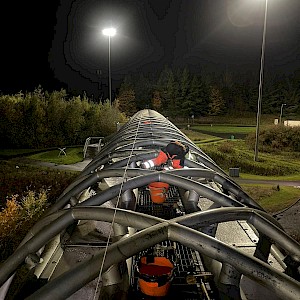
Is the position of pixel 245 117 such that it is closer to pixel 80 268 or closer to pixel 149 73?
pixel 149 73

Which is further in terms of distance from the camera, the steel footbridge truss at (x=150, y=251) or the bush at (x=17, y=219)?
the bush at (x=17, y=219)

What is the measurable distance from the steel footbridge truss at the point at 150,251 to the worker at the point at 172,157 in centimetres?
14

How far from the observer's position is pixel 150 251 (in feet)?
11.4

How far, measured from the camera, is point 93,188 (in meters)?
5.08

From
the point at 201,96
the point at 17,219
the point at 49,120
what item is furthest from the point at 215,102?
the point at 17,219

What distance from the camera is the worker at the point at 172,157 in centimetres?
425

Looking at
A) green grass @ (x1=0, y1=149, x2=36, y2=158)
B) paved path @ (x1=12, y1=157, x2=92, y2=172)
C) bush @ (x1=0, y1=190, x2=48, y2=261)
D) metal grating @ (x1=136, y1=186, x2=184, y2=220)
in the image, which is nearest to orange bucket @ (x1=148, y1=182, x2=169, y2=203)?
metal grating @ (x1=136, y1=186, x2=184, y2=220)


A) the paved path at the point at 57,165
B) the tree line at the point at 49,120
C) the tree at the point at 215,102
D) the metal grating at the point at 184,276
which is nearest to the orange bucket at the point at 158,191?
the metal grating at the point at 184,276

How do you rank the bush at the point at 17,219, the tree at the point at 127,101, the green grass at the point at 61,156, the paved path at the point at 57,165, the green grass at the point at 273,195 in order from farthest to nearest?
1. the tree at the point at 127,101
2. the green grass at the point at 61,156
3. the paved path at the point at 57,165
4. the bush at the point at 17,219
5. the green grass at the point at 273,195

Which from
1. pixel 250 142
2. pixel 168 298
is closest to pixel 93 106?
pixel 250 142

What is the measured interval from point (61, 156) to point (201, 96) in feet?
148

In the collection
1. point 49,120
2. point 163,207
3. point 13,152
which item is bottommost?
point 13,152

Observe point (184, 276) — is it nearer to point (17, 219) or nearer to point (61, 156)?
point (17, 219)

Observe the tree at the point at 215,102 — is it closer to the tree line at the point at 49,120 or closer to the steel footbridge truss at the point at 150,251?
the tree line at the point at 49,120
